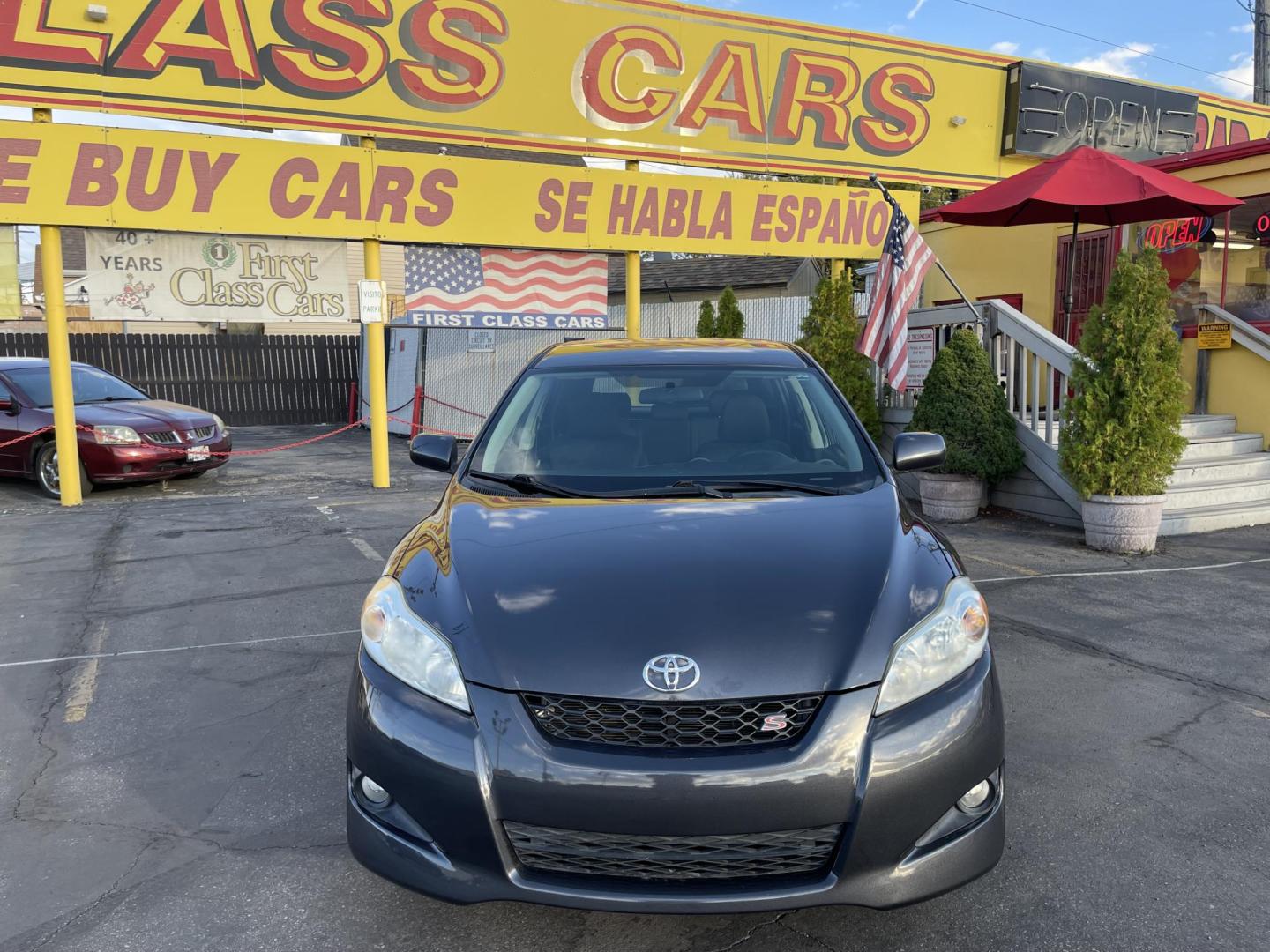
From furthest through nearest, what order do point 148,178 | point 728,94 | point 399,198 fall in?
point 728,94
point 399,198
point 148,178

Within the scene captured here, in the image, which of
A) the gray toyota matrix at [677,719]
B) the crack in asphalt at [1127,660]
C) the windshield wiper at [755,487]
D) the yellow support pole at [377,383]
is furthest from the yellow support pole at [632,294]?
the gray toyota matrix at [677,719]

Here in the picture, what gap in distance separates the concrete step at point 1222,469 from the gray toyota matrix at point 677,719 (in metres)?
6.74

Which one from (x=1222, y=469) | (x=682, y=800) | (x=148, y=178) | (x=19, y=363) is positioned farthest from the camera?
(x=19, y=363)

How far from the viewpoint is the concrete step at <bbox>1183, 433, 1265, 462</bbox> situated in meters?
8.75

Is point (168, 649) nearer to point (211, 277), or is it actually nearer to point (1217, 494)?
point (211, 277)

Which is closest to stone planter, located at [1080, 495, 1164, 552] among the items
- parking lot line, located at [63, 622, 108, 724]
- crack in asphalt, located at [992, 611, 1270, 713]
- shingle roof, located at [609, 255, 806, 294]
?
crack in asphalt, located at [992, 611, 1270, 713]

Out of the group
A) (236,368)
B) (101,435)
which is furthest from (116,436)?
(236,368)

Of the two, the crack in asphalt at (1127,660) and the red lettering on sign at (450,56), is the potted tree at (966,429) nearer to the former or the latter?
the crack in asphalt at (1127,660)

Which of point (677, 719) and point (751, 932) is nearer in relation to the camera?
point (677, 719)

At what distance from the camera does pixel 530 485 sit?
3.34 m

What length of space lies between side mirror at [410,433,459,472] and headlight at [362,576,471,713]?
1.42 meters

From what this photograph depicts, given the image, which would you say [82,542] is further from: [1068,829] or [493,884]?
[1068,829]

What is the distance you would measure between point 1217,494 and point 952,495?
2318mm

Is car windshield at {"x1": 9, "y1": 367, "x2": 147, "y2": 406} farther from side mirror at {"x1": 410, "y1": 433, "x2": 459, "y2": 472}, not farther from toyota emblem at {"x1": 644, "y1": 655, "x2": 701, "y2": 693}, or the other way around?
toyota emblem at {"x1": 644, "y1": 655, "x2": 701, "y2": 693}
